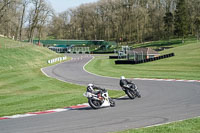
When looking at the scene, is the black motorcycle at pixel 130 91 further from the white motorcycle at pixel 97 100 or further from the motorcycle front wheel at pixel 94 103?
the motorcycle front wheel at pixel 94 103

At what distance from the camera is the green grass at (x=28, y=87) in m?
18.7

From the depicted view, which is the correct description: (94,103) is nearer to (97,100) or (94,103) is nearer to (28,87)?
(97,100)

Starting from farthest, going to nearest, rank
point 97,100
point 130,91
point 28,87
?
point 28,87, point 130,91, point 97,100

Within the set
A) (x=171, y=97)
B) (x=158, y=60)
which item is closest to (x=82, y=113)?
(x=171, y=97)

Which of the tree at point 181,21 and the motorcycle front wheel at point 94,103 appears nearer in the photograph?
the motorcycle front wheel at point 94,103

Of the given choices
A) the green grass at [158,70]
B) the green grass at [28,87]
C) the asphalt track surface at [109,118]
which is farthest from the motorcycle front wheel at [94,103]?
the green grass at [158,70]

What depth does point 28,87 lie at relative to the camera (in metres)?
30.0

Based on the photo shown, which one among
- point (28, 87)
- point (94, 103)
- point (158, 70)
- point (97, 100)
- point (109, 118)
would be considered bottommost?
point (28, 87)

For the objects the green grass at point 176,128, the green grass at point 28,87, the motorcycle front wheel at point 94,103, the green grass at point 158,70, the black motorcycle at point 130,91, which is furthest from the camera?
the green grass at point 158,70

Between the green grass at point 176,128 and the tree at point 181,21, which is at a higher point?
the tree at point 181,21

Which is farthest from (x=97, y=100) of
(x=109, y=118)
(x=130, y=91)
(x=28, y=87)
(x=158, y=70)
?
(x=158, y=70)

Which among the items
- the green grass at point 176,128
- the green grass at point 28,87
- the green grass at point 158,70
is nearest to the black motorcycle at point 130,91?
the green grass at point 28,87

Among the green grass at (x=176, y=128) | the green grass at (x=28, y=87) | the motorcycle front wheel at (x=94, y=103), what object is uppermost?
the green grass at (x=176, y=128)

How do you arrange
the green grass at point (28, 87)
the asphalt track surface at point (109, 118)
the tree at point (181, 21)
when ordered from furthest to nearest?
1. the tree at point (181, 21)
2. the green grass at point (28, 87)
3. the asphalt track surface at point (109, 118)
